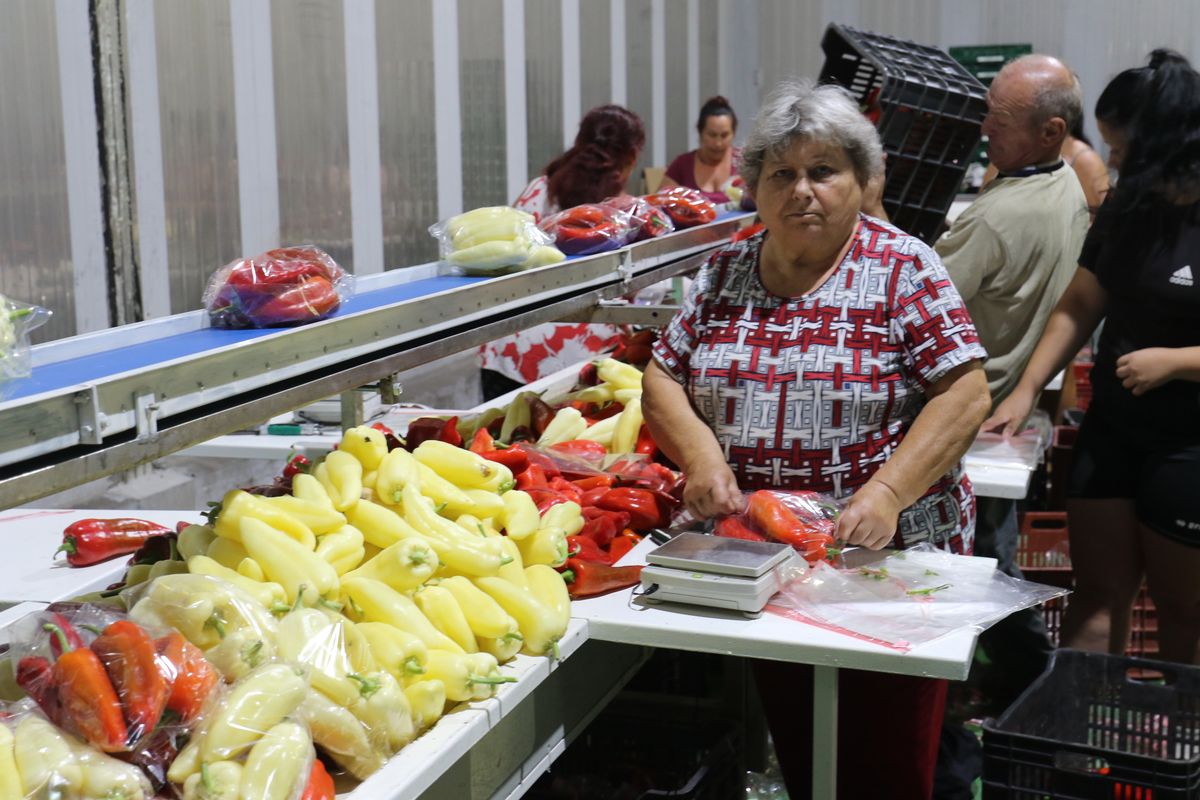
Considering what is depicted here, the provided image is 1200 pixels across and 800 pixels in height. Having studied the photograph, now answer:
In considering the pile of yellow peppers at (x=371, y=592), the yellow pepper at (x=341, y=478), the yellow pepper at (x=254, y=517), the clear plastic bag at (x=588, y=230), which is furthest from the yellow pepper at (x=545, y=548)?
the clear plastic bag at (x=588, y=230)

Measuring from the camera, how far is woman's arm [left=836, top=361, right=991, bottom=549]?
2.59 metres

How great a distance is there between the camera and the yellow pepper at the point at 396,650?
1.94 meters

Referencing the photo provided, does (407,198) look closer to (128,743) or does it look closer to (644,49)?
(644,49)

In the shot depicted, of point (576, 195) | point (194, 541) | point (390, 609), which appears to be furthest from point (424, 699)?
point (576, 195)

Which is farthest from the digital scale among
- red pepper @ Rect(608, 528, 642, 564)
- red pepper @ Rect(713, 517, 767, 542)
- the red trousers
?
the red trousers

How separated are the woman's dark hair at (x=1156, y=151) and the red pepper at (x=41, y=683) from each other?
302 centimetres

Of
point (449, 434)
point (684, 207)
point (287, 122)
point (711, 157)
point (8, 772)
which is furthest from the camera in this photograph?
point (711, 157)

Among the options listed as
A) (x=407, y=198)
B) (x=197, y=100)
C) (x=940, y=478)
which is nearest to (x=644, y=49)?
(x=407, y=198)

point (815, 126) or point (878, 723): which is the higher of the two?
point (815, 126)

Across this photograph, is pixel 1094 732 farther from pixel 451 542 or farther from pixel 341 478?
pixel 341 478

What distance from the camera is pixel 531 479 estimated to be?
2965 mm

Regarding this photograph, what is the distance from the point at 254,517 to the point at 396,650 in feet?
1.18

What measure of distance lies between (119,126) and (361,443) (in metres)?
2.75

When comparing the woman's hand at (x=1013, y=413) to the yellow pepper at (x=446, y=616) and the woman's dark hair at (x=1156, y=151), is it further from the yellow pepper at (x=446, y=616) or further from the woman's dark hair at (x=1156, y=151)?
the yellow pepper at (x=446, y=616)
